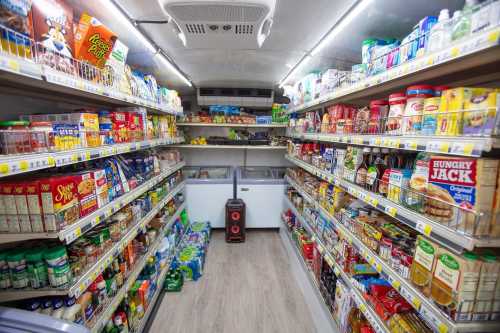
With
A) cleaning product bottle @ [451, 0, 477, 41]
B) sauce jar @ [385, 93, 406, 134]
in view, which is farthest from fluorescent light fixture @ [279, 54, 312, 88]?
cleaning product bottle @ [451, 0, 477, 41]

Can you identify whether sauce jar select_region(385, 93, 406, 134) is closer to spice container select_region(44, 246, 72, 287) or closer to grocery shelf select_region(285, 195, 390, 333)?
grocery shelf select_region(285, 195, 390, 333)

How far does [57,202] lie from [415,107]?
1.89m

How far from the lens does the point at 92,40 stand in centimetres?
130

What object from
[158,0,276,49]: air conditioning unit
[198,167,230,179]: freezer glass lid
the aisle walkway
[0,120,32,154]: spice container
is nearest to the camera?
[0,120,32,154]: spice container

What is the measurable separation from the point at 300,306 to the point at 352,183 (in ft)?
5.38

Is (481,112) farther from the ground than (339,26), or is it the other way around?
(339,26)

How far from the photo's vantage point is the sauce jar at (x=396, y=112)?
1234 millimetres

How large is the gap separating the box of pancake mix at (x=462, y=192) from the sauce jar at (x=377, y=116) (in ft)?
1.62

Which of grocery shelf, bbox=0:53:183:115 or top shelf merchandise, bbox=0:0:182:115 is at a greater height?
top shelf merchandise, bbox=0:0:182:115

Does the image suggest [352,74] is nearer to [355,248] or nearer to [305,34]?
[305,34]

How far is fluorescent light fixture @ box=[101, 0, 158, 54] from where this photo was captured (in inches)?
54.4

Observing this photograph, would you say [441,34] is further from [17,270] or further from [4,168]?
[17,270]

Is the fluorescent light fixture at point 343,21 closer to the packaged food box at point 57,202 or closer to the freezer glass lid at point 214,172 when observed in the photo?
the packaged food box at point 57,202

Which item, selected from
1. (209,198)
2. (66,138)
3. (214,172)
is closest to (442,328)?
(66,138)
